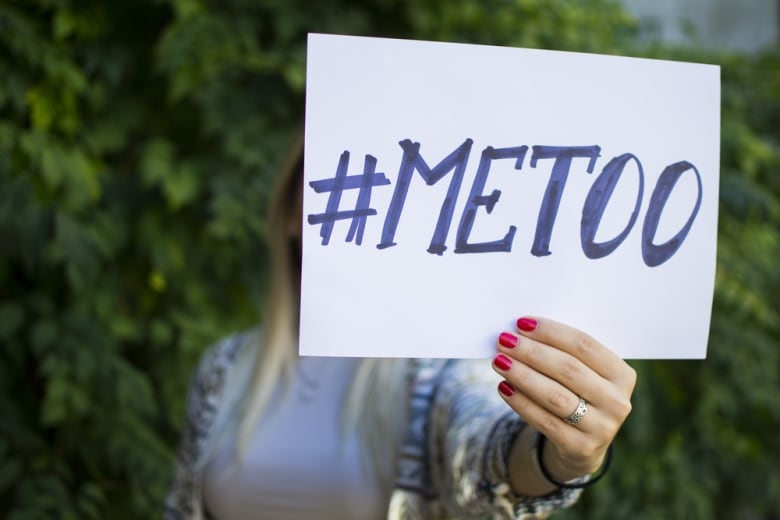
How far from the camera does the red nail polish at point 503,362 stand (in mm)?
869

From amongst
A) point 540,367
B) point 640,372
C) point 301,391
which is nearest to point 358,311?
point 540,367

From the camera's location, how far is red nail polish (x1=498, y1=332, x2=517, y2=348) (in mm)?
878

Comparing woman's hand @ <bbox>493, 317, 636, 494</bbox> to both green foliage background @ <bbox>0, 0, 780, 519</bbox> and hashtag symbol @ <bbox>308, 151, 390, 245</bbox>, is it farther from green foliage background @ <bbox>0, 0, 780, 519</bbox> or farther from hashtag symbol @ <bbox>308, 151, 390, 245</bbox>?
green foliage background @ <bbox>0, 0, 780, 519</bbox>

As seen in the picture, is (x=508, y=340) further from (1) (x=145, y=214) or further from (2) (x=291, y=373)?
(1) (x=145, y=214)

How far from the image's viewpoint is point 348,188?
2.91 ft

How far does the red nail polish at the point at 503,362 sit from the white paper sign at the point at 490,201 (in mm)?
36

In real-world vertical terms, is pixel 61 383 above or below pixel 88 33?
below

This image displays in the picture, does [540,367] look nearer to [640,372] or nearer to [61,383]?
[61,383]

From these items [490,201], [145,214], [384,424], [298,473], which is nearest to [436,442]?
[384,424]

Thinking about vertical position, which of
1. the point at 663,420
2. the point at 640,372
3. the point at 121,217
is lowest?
the point at 663,420

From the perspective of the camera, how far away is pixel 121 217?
2.07 metres

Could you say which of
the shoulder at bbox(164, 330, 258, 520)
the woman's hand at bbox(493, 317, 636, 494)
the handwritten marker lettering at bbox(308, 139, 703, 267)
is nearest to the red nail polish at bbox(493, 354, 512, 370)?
the woman's hand at bbox(493, 317, 636, 494)

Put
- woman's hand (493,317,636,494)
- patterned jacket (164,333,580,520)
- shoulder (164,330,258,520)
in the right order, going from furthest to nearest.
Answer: shoulder (164,330,258,520) < patterned jacket (164,333,580,520) < woman's hand (493,317,636,494)

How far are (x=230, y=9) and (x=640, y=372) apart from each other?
1871 millimetres
